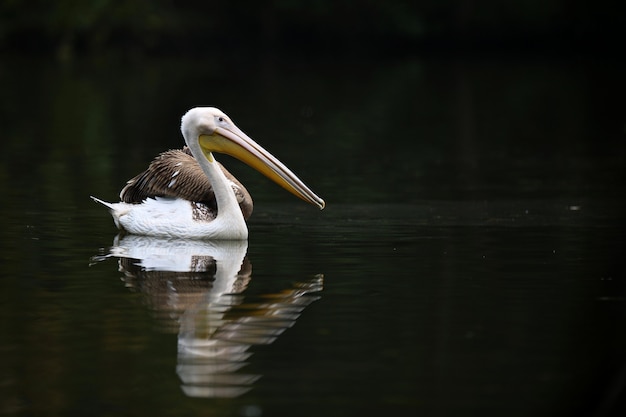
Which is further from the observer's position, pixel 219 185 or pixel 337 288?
pixel 219 185

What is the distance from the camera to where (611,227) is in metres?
9.75

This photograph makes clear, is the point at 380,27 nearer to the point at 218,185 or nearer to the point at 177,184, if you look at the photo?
the point at 177,184

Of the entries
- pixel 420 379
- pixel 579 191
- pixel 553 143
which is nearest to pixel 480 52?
pixel 553 143

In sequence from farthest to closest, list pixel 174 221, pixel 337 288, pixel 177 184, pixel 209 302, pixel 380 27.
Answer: pixel 380 27 < pixel 177 184 < pixel 174 221 < pixel 337 288 < pixel 209 302

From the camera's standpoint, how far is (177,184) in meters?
9.38

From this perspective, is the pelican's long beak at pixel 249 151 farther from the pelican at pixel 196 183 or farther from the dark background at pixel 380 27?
the dark background at pixel 380 27

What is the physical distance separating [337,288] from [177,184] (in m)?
2.34

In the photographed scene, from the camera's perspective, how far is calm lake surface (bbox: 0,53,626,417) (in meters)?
5.29

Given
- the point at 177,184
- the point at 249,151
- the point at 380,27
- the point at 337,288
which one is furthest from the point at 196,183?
the point at 380,27

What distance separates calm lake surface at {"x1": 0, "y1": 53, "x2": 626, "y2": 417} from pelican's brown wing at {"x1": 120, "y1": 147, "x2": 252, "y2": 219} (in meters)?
0.32

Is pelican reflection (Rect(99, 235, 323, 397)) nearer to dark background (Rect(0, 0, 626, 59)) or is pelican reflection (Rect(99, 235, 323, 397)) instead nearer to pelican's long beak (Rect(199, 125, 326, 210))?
pelican's long beak (Rect(199, 125, 326, 210))

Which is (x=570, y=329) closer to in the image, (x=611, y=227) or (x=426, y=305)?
(x=426, y=305)

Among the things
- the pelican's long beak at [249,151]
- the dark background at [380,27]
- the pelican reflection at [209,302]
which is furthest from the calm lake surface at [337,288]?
the dark background at [380,27]

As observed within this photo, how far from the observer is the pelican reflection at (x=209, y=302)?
18.4ft
